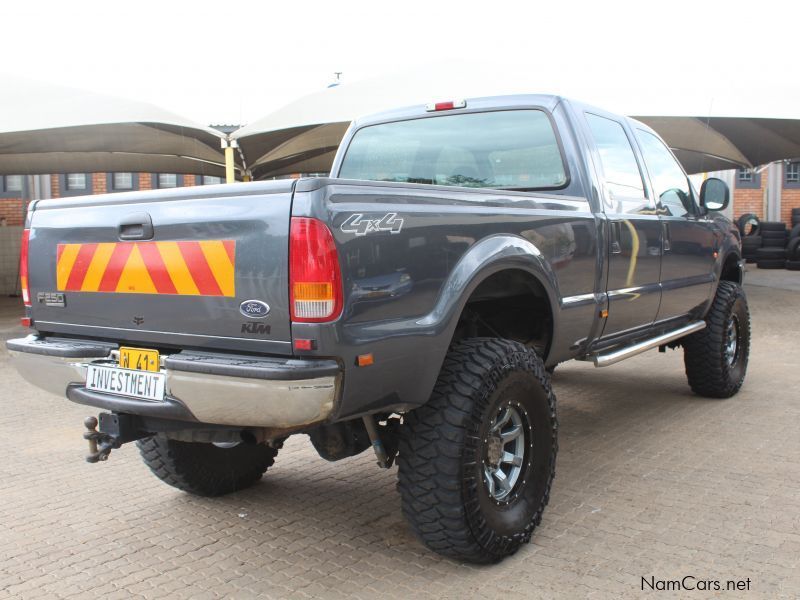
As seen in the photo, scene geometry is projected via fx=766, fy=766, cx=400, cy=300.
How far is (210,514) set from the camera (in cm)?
365

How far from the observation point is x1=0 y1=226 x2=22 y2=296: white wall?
623 inches

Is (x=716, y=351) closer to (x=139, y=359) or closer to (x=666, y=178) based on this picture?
(x=666, y=178)

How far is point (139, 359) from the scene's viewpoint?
2732mm

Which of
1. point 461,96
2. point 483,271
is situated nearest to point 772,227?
point 461,96

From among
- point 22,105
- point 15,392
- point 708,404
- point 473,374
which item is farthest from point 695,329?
point 22,105

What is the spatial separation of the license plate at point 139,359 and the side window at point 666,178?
335 centimetres

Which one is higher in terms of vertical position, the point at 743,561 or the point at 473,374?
the point at 473,374

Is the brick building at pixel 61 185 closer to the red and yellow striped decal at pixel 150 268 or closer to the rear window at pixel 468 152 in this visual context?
the rear window at pixel 468 152

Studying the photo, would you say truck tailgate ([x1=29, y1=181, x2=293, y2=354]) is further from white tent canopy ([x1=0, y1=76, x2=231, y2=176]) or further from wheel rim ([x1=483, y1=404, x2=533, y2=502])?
white tent canopy ([x1=0, y1=76, x2=231, y2=176])

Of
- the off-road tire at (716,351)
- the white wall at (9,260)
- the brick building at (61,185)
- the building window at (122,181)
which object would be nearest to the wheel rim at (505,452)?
the off-road tire at (716,351)

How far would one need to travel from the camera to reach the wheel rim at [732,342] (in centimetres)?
568

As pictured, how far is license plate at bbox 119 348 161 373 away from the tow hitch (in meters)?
0.24

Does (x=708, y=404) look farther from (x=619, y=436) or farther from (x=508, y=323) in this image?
(x=508, y=323)

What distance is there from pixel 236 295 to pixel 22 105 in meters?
9.50
